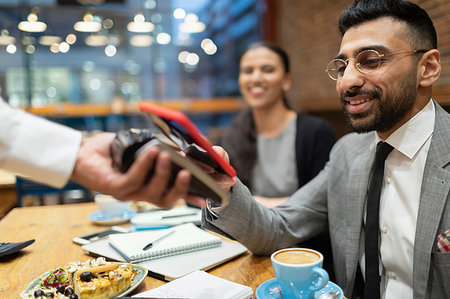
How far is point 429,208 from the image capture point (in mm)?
1139

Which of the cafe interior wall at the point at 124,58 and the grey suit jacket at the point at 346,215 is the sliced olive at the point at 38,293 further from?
the cafe interior wall at the point at 124,58

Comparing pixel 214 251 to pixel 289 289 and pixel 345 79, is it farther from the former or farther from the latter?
pixel 345 79

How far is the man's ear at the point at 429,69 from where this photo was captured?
50.0 inches

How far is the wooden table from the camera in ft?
3.60

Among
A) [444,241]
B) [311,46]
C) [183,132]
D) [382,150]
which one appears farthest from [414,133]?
[311,46]

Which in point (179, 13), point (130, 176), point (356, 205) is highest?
point (179, 13)

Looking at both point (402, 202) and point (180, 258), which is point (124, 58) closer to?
point (180, 258)

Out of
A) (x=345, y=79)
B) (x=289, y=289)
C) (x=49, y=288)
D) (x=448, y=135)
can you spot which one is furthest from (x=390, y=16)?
(x=49, y=288)

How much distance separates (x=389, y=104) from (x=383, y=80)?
8 cm

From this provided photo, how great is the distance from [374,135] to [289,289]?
0.77 metres

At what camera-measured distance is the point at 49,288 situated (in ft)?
3.22

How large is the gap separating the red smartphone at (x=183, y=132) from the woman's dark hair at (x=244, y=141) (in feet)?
5.35

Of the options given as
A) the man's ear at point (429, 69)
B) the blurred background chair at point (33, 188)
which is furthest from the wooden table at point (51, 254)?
the man's ear at point (429, 69)

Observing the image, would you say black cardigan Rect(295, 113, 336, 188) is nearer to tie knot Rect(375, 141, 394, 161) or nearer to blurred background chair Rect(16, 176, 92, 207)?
tie knot Rect(375, 141, 394, 161)
